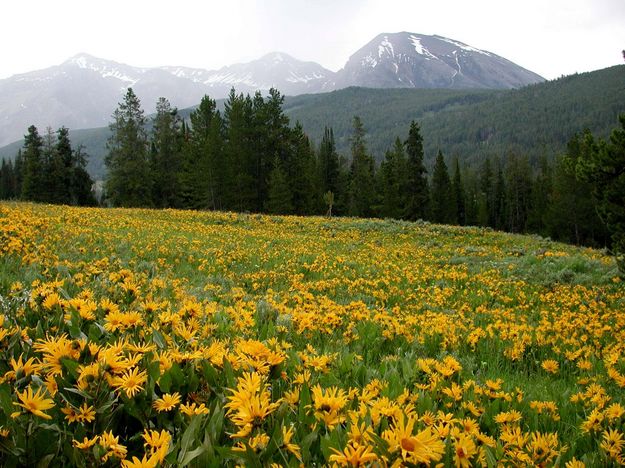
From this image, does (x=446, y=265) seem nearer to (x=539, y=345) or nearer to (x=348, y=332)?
(x=539, y=345)

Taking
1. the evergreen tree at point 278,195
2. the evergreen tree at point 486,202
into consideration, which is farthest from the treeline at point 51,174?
the evergreen tree at point 486,202

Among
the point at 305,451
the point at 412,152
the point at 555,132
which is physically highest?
the point at 555,132

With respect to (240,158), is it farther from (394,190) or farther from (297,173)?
(394,190)

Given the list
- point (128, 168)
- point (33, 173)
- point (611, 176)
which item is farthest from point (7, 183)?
point (611, 176)

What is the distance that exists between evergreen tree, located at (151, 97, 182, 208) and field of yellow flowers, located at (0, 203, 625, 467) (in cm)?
3911

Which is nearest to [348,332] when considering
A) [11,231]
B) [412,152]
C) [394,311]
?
[394,311]

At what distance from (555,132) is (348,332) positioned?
20177 cm

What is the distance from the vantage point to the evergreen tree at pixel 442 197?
60.4 meters

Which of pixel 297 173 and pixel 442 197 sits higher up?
pixel 297 173

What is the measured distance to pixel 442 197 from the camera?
199ft

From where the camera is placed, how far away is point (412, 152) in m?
50.2

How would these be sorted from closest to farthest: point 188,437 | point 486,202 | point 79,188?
point 188,437 → point 79,188 → point 486,202

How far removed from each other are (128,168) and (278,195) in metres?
15.1

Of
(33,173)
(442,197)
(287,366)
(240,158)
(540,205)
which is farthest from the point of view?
(540,205)
